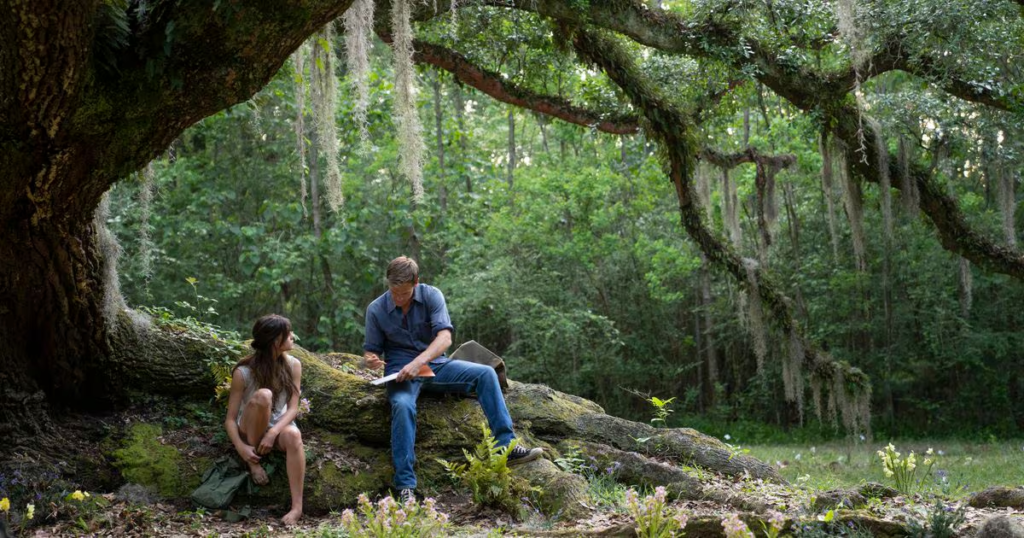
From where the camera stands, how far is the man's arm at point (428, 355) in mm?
5230

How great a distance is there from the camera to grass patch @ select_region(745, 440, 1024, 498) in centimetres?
860

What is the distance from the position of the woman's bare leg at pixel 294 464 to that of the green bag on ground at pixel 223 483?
11.1 inches

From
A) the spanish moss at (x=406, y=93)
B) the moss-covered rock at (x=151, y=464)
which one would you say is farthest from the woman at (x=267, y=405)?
the spanish moss at (x=406, y=93)

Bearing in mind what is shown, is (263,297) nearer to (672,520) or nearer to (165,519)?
(165,519)

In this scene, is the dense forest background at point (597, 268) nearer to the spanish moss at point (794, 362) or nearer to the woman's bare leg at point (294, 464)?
the spanish moss at point (794, 362)

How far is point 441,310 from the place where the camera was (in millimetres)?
5523

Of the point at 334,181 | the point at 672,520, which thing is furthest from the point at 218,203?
the point at 672,520

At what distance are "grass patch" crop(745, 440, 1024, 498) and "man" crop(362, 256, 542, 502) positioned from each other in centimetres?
292

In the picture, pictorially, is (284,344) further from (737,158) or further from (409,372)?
(737,158)

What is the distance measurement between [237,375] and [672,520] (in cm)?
276

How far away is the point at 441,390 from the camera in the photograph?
5.76 m

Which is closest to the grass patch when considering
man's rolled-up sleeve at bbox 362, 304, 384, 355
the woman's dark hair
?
man's rolled-up sleeve at bbox 362, 304, 384, 355

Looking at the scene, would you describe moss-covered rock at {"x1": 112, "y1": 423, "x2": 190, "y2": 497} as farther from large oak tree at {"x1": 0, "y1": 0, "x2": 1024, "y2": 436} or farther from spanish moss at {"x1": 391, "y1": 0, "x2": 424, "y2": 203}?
spanish moss at {"x1": 391, "y1": 0, "x2": 424, "y2": 203}

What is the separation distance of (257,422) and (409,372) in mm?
917
